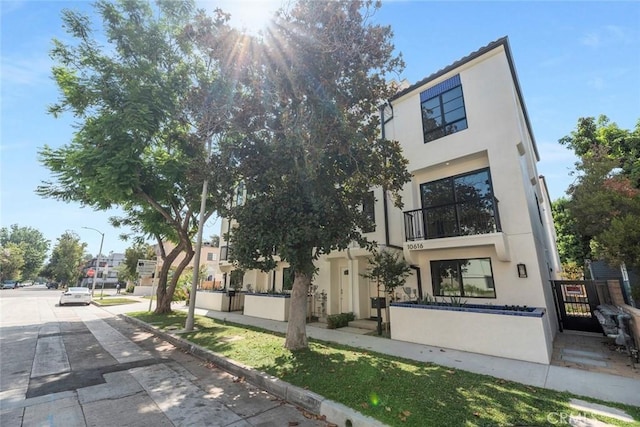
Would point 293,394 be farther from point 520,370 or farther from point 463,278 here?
point 463,278

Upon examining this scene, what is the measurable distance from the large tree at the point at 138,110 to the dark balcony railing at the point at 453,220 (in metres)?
7.34

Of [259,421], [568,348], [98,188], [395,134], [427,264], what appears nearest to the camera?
[259,421]

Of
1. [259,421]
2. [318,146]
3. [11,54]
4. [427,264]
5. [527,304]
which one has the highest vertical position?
[11,54]

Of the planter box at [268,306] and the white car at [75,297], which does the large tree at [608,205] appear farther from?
the white car at [75,297]

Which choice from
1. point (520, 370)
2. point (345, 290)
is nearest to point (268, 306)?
point (345, 290)

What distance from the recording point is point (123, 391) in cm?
480

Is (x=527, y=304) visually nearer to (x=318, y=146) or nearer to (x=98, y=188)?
(x=318, y=146)

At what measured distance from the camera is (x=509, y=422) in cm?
351

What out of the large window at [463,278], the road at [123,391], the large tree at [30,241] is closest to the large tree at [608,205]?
the large window at [463,278]

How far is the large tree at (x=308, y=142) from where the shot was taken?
636 cm

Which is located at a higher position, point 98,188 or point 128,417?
point 98,188

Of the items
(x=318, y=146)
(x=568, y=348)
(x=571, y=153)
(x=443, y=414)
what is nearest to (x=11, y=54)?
(x=318, y=146)

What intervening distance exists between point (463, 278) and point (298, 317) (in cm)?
580

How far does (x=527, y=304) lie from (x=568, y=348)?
1417 mm
